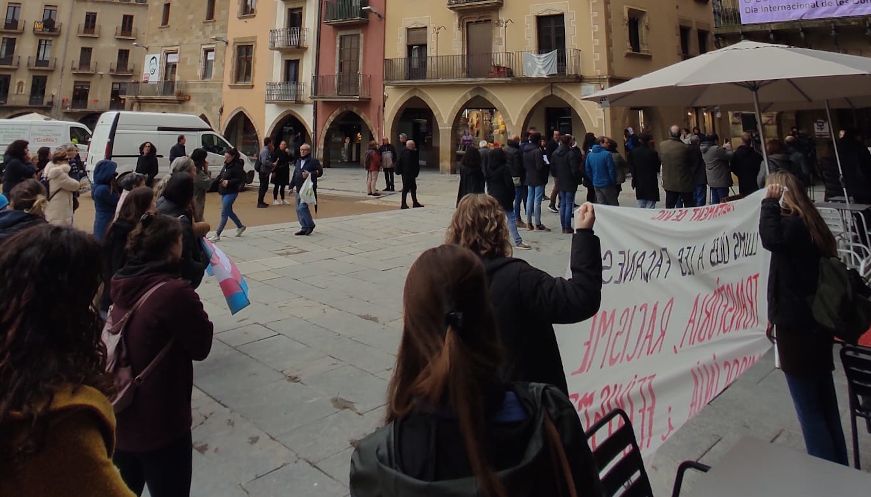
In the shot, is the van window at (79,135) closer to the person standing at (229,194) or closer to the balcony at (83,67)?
the person standing at (229,194)

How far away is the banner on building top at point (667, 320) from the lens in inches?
114

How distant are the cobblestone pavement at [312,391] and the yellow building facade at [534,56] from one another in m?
15.5

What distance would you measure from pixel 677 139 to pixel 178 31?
1232 inches

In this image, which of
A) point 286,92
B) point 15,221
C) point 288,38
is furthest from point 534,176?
point 288,38

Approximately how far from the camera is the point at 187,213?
3916 mm

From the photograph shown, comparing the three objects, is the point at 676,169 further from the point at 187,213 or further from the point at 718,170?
the point at 187,213

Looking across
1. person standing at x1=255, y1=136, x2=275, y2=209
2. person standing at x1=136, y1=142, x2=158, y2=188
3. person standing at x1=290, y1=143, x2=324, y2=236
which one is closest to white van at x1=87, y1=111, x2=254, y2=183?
person standing at x1=255, y1=136, x2=275, y2=209

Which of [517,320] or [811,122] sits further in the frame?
[811,122]

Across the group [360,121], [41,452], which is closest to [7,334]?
[41,452]

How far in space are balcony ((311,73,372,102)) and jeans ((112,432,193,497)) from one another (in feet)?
82.1

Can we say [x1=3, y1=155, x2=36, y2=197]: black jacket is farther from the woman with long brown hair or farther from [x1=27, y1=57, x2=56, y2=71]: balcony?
[x1=27, y1=57, x2=56, y2=71]: balcony

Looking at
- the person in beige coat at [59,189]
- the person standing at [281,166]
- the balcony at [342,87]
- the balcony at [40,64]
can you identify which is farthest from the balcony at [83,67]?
the person in beige coat at [59,189]

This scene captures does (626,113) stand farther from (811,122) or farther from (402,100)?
(402,100)

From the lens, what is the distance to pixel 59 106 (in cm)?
4278
